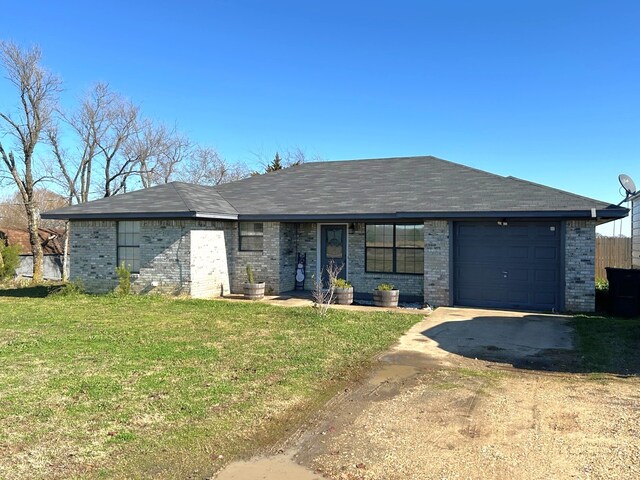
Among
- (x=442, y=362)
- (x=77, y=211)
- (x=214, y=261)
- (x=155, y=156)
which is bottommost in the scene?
Answer: (x=442, y=362)

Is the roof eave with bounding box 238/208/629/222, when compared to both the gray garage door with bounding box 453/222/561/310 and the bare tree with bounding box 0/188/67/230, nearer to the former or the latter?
the gray garage door with bounding box 453/222/561/310

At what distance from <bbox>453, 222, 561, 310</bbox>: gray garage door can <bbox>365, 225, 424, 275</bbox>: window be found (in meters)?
1.32

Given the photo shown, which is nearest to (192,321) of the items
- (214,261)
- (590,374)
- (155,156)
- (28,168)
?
(214,261)

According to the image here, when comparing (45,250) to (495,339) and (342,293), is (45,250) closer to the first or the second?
(342,293)

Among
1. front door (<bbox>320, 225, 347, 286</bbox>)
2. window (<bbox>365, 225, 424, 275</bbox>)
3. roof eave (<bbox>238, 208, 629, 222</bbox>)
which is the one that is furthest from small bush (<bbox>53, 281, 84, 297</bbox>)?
window (<bbox>365, 225, 424, 275</bbox>)

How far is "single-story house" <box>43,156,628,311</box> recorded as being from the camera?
451 inches

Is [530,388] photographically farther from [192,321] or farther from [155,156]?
[155,156]

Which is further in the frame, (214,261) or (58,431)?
(214,261)

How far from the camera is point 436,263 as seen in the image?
12.3 m

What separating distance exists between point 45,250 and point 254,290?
18.6 m

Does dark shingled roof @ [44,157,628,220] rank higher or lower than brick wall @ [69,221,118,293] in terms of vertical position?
higher

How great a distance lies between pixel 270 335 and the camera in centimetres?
852

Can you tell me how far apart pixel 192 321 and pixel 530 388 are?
22.0ft

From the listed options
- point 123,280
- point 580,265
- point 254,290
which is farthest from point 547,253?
point 123,280
